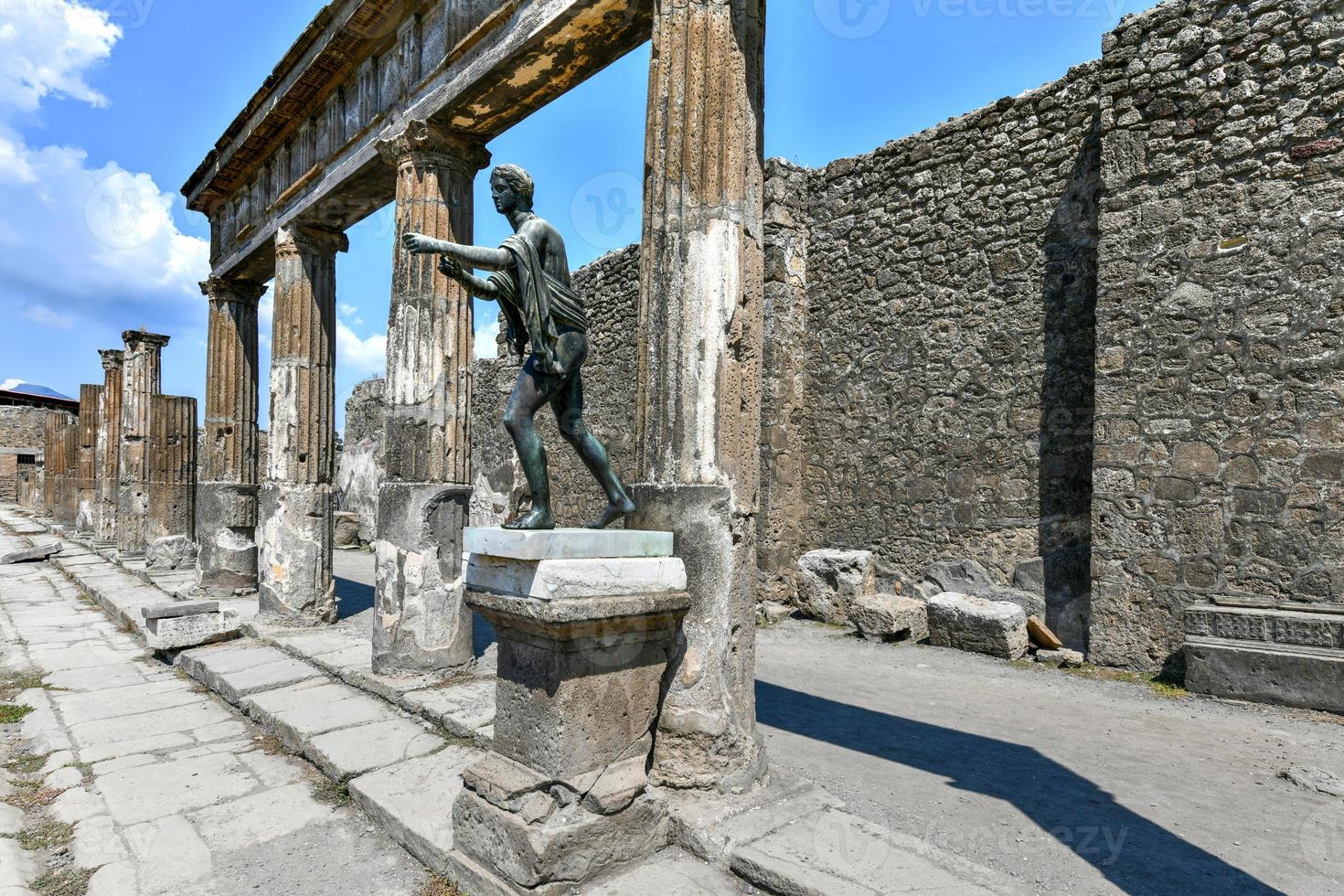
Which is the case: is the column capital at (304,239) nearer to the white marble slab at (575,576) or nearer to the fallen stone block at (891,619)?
the white marble slab at (575,576)

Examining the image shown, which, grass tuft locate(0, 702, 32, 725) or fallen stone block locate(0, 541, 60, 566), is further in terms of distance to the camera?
fallen stone block locate(0, 541, 60, 566)

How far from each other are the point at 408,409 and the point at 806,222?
5575 mm

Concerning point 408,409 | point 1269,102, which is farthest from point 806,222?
point 408,409

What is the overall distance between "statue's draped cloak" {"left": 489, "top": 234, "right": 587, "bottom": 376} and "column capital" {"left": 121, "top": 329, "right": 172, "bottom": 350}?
11759 millimetres

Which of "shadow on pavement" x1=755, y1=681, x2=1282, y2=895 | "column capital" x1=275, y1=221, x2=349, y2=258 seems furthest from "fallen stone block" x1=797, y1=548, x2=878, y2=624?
"column capital" x1=275, y1=221, x2=349, y2=258

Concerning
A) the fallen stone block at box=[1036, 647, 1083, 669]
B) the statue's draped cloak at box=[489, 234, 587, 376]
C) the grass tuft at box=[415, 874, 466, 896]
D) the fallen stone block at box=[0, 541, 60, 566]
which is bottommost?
the fallen stone block at box=[0, 541, 60, 566]

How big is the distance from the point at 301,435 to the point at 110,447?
933 cm

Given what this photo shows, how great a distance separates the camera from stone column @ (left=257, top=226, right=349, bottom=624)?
7.00m

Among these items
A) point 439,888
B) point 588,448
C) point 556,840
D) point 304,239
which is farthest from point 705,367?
point 304,239

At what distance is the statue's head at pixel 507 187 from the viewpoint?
127 inches

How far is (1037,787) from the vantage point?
3.51 metres

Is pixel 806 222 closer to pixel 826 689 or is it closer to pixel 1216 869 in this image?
pixel 826 689

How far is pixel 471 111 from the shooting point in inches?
205

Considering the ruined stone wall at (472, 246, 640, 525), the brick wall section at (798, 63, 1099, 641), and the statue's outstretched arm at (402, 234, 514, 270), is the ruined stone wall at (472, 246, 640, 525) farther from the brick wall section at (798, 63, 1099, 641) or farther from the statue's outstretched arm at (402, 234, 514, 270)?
the statue's outstretched arm at (402, 234, 514, 270)
